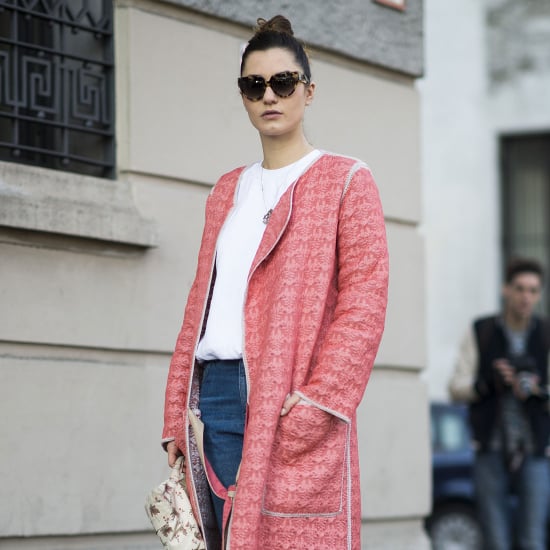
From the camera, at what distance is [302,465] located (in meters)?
3.34

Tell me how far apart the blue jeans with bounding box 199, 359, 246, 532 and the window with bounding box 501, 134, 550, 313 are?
14.3 meters

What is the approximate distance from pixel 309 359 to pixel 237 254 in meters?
0.39

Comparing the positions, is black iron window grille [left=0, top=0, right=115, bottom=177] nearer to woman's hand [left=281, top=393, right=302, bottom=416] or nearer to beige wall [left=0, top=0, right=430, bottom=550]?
beige wall [left=0, top=0, right=430, bottom=550]

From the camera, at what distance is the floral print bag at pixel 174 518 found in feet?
11.4

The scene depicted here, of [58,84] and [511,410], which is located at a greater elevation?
[58,84]

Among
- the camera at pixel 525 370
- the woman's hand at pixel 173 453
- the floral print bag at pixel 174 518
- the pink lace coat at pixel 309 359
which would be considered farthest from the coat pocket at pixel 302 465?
the camera at pixel 525 370

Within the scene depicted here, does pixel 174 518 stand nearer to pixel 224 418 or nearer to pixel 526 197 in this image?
pixel 224 418

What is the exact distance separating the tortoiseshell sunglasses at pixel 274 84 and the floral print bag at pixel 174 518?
113cm

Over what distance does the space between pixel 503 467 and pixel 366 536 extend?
1.53 m

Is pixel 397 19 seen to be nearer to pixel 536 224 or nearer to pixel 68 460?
pixel 68 460

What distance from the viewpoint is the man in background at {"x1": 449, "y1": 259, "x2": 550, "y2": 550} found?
745 centimetres

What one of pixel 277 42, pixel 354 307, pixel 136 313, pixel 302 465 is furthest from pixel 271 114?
pixel 136 313

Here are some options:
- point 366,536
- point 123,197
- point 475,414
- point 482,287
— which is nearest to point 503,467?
point 475,414

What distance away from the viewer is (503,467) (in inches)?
299
